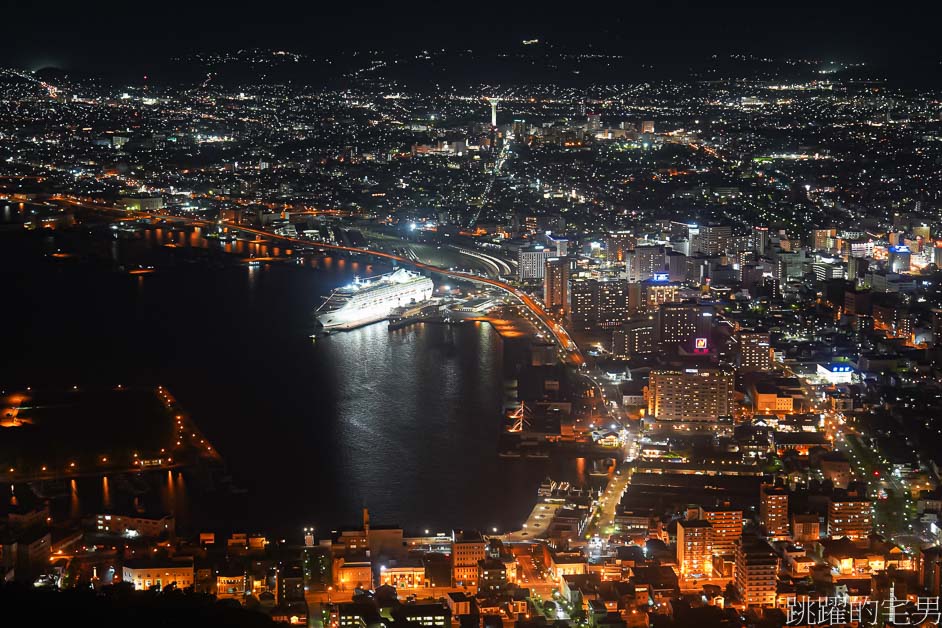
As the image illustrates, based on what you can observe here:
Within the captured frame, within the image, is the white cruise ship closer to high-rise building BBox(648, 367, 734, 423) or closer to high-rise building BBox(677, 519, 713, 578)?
high-rise building BBox(648, 367, 734, 423)

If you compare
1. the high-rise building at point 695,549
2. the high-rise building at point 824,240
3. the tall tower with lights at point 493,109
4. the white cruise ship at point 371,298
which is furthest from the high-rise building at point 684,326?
the tall tower with lights at point 493,109

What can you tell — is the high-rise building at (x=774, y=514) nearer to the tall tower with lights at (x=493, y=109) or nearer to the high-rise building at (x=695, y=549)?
the high-rise building at (x=695, y=549)

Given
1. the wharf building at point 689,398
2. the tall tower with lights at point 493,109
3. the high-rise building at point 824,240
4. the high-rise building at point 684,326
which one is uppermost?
the tall tower with lights at point 493,109

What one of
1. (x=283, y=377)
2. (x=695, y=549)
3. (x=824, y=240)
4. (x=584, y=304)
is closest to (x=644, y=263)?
(x=584, y=304)

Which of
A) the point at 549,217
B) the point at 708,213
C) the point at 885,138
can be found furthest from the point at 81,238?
the point at 885,138

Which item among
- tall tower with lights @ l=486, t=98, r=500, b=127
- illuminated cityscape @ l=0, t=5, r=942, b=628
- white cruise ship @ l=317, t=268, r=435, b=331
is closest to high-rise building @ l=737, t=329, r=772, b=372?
illuminated cityscape @ l=0, t=5, r=942, b=628

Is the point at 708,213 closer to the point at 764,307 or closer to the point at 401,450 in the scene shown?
the point at 764,307

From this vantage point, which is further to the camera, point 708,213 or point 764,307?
point 708,213
